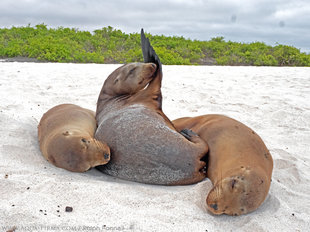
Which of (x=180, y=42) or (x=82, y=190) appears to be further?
(x=180, y=42)

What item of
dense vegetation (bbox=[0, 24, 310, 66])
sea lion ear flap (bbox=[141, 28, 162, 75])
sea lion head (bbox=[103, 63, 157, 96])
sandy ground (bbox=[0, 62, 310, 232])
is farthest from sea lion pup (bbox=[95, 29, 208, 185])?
dense vegetation (bbox=[0, 24, 310, 66])

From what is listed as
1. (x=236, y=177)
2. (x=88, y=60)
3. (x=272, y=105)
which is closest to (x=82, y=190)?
(x=236, y=177)

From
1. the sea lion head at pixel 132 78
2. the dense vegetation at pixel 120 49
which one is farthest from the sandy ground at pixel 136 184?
the dense vegetation at pixel 120 49

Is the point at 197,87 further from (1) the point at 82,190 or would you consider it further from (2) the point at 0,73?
(1) the point at 82,190

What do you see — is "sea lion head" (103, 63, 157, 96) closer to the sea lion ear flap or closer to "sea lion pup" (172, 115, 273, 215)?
the sea lion ear flap

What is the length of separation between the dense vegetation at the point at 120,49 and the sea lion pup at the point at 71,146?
331 inches

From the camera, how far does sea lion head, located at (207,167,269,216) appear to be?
249 cm

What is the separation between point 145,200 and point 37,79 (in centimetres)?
525

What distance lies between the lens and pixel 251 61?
45.6 ft

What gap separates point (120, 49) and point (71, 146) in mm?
12271

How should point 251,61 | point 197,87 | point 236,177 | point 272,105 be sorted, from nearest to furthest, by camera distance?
point 236,177, point 272,105, point 197,87, point 251,61

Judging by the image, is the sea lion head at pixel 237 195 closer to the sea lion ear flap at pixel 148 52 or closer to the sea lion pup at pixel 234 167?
the sea lion pup at pixel 234 167

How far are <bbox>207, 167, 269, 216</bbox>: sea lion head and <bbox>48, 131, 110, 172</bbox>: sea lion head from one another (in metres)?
1.01

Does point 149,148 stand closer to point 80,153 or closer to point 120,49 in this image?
point 80,153
